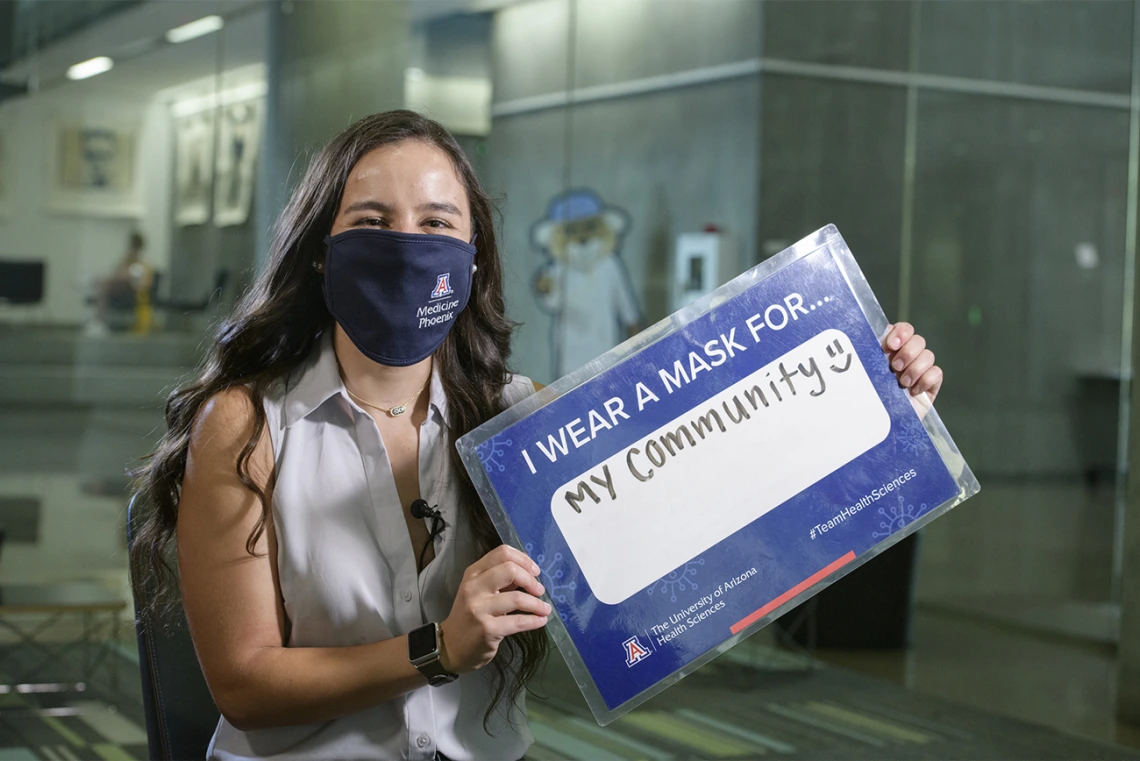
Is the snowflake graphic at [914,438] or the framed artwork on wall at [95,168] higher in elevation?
the framed artwork on wall at [95,168]

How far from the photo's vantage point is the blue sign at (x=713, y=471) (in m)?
1.33

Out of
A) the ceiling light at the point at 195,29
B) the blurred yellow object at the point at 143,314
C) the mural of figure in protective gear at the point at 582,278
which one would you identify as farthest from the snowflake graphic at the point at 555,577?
the ceiling light at the point at 195,29

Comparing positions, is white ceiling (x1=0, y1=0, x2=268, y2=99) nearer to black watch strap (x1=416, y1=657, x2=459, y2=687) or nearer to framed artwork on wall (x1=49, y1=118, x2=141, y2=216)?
framed artwork on wall (x1=49, y1=118, x2=141, y2=216)

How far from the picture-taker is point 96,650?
5125 millimetres

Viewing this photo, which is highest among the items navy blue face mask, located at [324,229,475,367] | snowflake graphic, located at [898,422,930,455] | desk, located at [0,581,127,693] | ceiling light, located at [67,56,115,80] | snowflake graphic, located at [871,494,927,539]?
ceiling light, located at [67,56,115,80]

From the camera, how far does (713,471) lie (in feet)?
4.51

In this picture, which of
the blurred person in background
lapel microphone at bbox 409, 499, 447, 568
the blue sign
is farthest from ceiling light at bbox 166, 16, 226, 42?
the blue sign

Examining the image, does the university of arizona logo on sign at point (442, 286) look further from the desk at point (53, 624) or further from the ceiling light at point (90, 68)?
the ceiling light at point (90, 68)

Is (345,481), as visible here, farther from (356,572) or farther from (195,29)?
(195,29)

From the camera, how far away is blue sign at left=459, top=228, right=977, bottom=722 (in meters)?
1.33

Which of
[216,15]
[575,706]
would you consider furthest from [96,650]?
[216,15]

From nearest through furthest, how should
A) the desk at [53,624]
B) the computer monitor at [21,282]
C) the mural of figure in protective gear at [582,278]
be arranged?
the desk at [53,624]
the computer monitor at [21,282]
the mural of figure in protective gear at [582,278]

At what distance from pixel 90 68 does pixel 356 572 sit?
469 cm

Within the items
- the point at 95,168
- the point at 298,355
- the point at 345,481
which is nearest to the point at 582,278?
the point at 95,168
